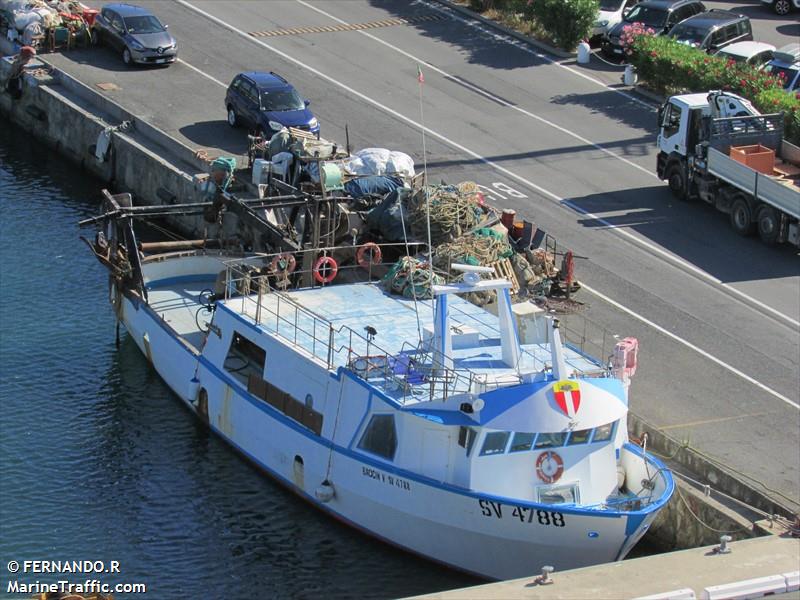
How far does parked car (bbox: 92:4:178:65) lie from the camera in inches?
1998

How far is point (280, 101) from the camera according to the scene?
148ft

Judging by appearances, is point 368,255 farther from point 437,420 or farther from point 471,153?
point 471,153

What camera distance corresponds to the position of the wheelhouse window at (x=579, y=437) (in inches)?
1016

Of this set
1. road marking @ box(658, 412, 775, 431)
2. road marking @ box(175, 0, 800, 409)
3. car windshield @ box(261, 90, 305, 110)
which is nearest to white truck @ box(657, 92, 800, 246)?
road marking @ box(175, 0, 800, 409)

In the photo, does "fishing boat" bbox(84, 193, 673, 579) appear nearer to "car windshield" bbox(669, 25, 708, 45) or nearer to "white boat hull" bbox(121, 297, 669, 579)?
"white boat hull" bbox(121, 297, 669, 579)

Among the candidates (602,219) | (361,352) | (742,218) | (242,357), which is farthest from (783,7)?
(361,352)

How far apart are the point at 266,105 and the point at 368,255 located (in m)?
12.1

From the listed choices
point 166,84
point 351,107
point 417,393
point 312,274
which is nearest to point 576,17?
point 351,107

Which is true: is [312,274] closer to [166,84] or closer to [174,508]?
[174,508]

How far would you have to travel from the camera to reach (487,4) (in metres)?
57.4

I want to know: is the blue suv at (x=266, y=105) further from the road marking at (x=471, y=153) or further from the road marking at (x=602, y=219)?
the road marking at (x=602, y=219)

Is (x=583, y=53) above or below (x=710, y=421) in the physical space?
above

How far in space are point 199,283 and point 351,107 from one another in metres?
14.0

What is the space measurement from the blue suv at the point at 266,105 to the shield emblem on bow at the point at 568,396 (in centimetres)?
2016
